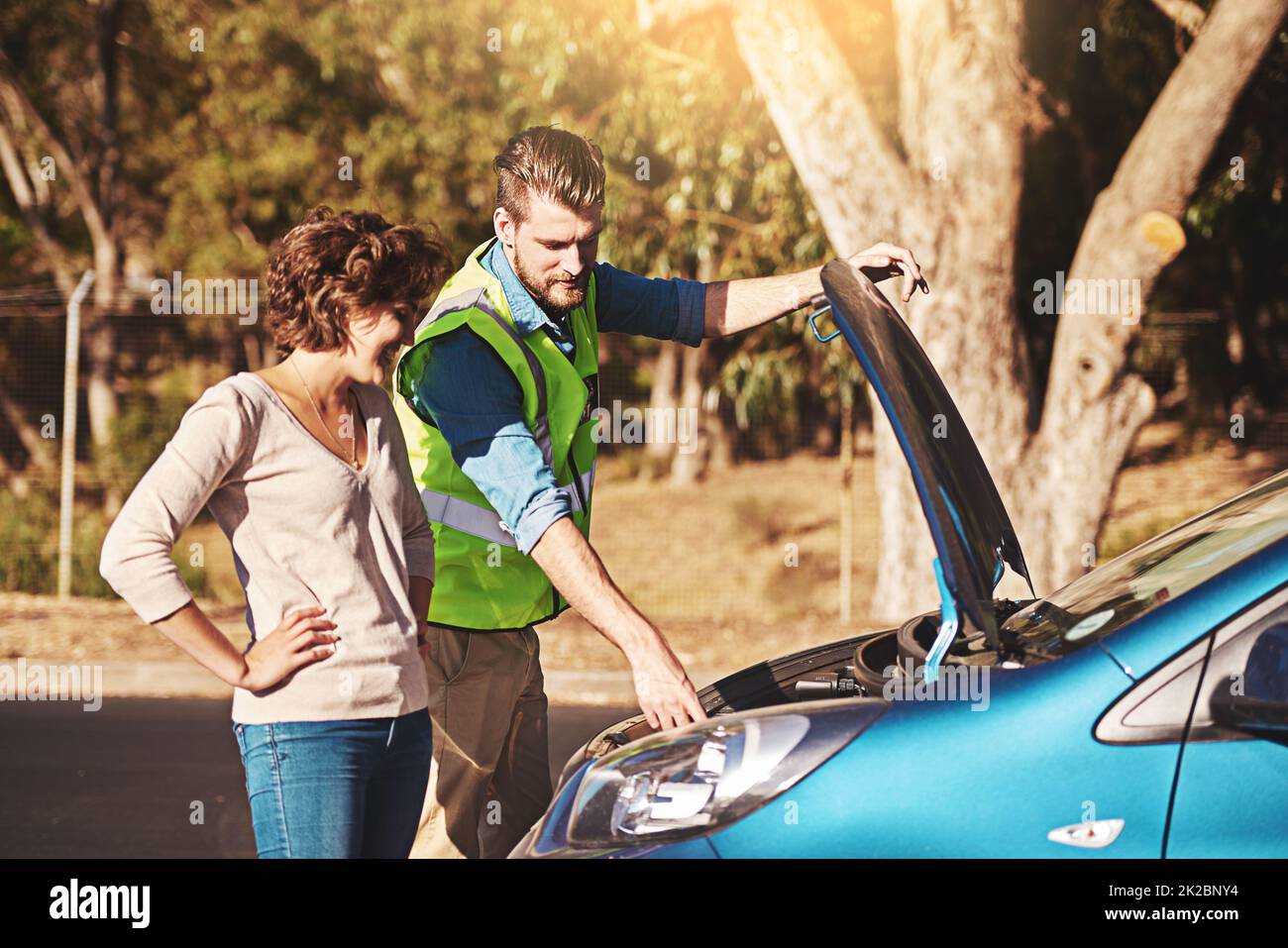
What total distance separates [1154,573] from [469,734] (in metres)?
1.58

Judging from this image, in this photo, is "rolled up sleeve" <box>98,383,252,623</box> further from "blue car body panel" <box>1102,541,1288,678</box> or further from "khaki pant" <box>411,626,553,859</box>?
"blue car body panel" <box>1102,541,1288,678</box>

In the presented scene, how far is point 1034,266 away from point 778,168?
18.6 ft

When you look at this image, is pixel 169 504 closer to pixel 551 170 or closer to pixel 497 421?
pixel 497 421

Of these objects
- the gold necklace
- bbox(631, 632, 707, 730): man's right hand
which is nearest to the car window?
bbox(631, 632, 707, 730): man's right hand

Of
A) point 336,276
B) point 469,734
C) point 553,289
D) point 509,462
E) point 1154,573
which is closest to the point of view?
point 336,276

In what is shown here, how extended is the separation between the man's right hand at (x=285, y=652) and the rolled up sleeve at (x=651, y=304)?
157 cm

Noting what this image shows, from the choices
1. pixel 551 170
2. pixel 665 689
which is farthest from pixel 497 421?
pixel 665 689

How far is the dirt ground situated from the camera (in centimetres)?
1005

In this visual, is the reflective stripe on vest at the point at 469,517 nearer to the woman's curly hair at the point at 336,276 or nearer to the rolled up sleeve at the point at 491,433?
the rolled up sleeve at the point at 491,433

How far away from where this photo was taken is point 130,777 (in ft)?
22.2

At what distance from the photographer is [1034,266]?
18984 millimetres

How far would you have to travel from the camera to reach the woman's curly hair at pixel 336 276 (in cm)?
279
